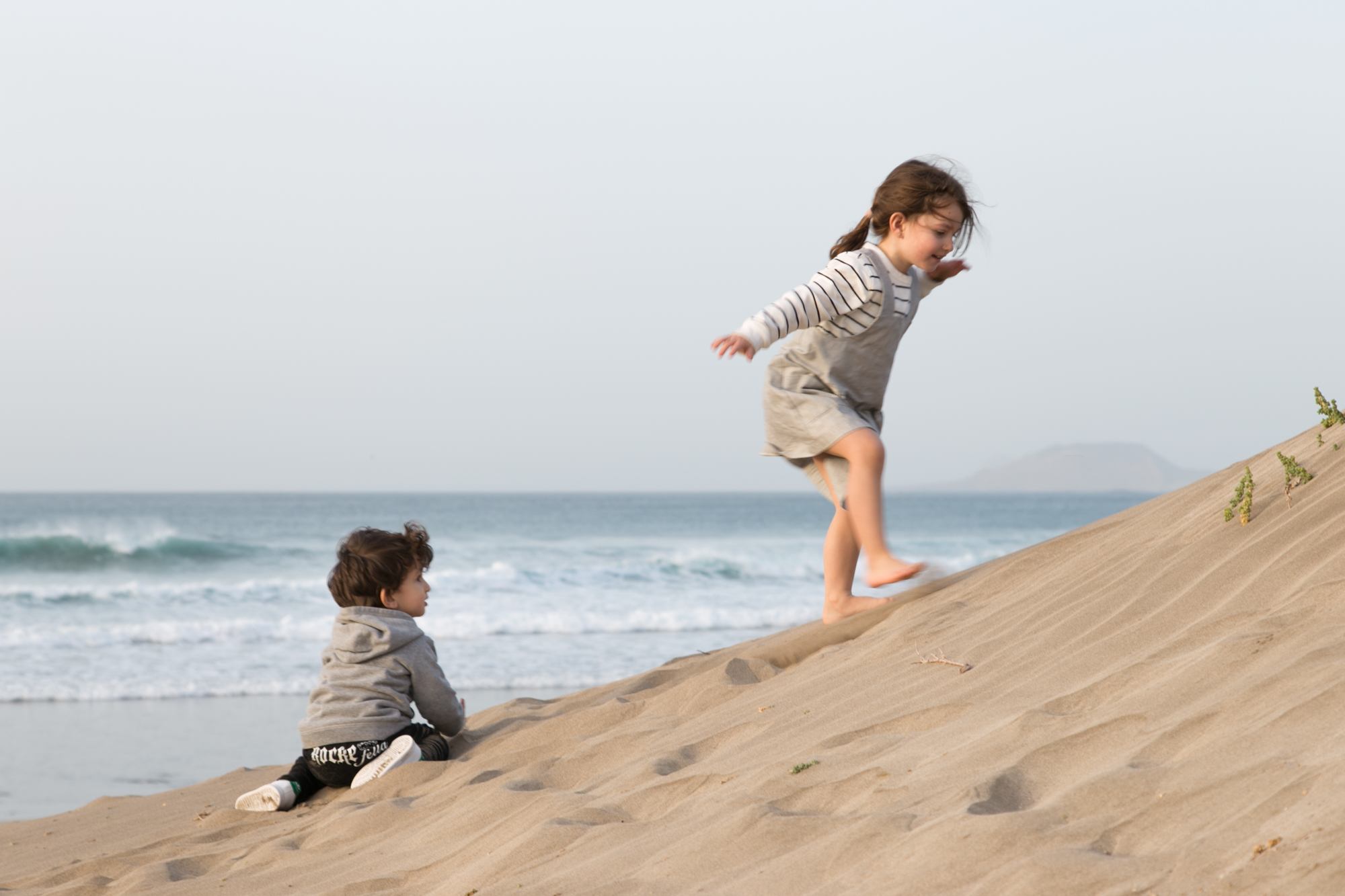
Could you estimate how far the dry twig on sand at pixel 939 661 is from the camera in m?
2.71

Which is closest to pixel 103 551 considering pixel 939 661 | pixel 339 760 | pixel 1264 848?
pixel 339 760

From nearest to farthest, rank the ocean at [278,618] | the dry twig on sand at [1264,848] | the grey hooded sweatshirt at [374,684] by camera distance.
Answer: the dry twig on sand at [1264,848]
the grey hooded sweatshirt at [374,684]
the ocean at [278,618]

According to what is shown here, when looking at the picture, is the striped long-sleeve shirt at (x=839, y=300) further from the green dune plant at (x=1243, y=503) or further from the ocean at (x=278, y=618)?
the green dune plant at (x=1243, y=503)

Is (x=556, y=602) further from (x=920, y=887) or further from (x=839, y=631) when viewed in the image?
(x=920, y=887)

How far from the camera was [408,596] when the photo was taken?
3.62m

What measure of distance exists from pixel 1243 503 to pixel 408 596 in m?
2.59

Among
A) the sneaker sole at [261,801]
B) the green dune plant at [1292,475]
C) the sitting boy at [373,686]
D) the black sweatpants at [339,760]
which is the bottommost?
the sneaker sole at [261,801]

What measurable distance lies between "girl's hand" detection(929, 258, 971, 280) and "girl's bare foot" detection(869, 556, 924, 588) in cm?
116

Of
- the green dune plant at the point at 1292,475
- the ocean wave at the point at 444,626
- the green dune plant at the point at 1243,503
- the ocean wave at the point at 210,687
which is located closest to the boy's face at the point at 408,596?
the green dune plant at the point at 1243,503

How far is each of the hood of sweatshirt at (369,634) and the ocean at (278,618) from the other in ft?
5.82

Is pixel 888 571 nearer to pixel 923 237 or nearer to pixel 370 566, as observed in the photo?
pixel 923 237

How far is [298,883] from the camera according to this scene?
7.83 ft

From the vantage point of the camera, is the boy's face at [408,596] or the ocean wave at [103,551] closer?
the boy's face at [408,596]

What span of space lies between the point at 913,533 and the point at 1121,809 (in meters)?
37.5
